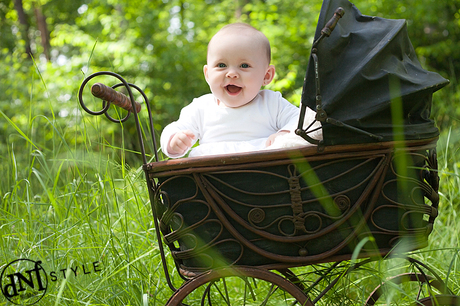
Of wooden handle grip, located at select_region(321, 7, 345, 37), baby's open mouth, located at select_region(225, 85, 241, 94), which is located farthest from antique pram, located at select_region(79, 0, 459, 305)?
baby's open mouth, located at select_region(225, 85, 241, 94)

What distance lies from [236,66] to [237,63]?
0.04 ft

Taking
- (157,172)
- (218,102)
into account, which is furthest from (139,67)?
(157,172)

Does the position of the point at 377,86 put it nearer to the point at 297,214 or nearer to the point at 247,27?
the point at 297,214

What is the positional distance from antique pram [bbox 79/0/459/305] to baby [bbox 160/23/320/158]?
1.11ft

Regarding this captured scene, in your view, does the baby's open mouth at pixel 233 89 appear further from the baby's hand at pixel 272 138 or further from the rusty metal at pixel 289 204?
the rusty metal at pixel 289 204

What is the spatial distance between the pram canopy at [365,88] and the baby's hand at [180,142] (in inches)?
20.6

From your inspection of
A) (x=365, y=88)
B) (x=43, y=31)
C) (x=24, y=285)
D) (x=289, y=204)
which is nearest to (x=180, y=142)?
(x=289, y=204)

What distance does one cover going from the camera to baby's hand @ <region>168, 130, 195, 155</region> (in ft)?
4.94

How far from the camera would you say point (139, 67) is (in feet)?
24.2

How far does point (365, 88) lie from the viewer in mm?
1200

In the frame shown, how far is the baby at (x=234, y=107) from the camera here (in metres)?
1.55

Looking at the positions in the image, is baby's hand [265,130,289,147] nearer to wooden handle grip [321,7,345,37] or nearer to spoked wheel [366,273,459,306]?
wooden handle grip [321,7,345,37]

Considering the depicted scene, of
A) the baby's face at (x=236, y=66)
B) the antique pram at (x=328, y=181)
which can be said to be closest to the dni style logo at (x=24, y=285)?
the antique pram at (x=328, y=181)

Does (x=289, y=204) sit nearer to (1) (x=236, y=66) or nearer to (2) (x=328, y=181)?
(2) (x=328, y=181)
